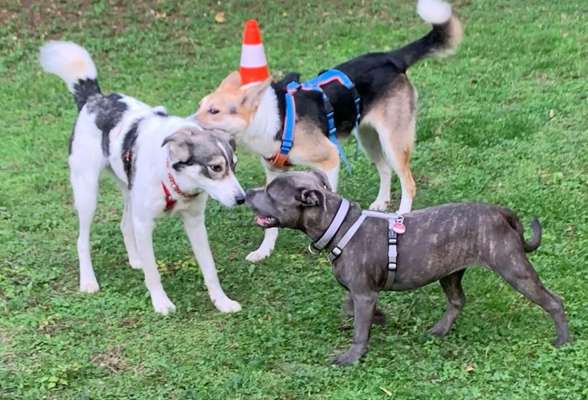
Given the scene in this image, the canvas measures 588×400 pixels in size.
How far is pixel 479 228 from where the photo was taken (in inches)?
158

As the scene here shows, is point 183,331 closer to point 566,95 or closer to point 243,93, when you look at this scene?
point 243,93

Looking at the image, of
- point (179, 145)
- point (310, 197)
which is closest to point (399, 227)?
point (310, 197)

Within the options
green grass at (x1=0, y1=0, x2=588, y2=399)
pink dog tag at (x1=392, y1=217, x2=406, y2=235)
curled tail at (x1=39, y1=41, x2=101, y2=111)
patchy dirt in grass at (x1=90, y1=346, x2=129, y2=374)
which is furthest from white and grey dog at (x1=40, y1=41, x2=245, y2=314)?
pink dog tag at (x1=392, y1=217, x2=406, y2=235)

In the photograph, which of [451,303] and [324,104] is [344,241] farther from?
[324,104]

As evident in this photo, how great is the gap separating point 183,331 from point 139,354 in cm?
33

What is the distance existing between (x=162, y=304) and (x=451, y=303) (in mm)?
1695

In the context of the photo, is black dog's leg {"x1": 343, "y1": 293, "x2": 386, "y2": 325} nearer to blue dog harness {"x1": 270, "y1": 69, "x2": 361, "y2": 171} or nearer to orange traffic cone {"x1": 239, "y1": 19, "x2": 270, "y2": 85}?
blue dog harness {"x1": 270, "y1": 69, "x2": 361, "y2": 171}

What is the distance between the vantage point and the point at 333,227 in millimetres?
4148

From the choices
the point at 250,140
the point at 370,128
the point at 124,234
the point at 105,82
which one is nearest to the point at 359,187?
the point at 370,128

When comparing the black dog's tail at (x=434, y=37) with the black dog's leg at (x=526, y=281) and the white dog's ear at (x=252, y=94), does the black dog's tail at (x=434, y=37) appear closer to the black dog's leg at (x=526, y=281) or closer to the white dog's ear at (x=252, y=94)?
the white dog's ear at (x=252, y=94)

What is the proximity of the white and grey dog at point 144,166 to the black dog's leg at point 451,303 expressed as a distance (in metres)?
1.18

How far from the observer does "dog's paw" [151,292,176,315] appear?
16.2 ft

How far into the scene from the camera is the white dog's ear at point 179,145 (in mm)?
4520

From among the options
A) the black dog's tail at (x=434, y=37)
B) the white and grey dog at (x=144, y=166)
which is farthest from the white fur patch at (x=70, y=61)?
the black dog's tail at (x=434, y=37)
